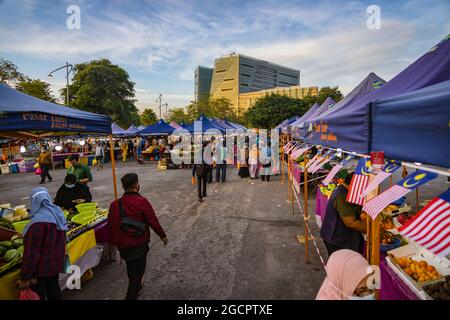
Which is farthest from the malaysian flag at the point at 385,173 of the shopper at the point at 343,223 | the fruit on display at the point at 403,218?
the fruit on display at the point at 403,218

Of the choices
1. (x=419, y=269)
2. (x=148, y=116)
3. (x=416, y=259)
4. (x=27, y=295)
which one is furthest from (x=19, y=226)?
(x=148, y=116)

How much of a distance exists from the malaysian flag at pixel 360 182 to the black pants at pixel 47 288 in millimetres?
3654

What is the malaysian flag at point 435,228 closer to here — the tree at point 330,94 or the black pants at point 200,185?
the black pants at point 200,185

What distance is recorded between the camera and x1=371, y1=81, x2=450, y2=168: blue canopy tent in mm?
1581

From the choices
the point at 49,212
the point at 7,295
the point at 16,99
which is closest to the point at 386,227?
the point at 49,212

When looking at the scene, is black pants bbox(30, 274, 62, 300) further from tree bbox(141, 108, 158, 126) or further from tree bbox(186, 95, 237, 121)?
tree bbox(141, 108, 158, 126)

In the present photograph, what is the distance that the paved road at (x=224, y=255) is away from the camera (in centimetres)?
391

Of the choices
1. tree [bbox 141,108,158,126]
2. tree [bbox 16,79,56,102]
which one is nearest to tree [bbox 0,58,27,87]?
tree [bbox 16,79,56,102]

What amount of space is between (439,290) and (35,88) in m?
32.4

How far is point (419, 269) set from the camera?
8.77 feet

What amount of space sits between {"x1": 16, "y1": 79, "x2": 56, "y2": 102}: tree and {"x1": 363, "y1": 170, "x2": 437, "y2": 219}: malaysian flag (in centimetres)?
2974

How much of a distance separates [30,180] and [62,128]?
1256 centimetres

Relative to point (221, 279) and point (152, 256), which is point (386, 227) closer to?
point (221, 279)

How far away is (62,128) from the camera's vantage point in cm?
449
